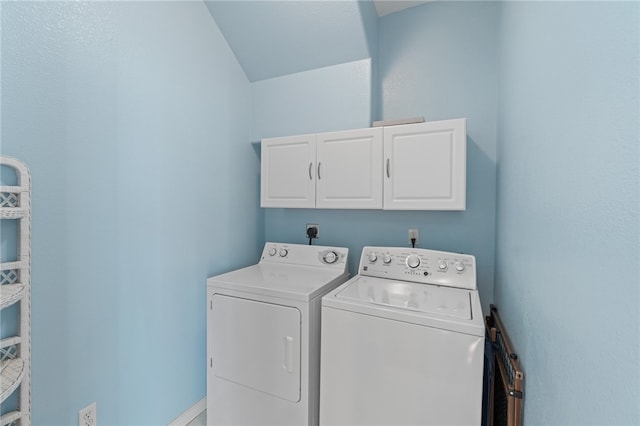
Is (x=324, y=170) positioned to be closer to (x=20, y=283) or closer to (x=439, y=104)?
(x=439, y=104)

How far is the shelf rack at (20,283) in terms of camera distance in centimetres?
101

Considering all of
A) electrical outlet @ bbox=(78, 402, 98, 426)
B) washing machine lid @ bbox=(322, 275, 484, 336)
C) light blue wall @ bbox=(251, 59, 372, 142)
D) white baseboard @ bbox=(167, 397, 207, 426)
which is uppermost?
light blue wall @ bbox=(251, 59, 372, 142)

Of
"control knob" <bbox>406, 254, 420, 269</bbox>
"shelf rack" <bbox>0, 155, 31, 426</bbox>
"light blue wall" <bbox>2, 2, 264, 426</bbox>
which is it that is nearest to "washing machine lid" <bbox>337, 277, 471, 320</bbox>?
"control knob" <bbox>406, 254, 420, 269</bbox>

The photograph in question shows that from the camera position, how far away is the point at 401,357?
122cm

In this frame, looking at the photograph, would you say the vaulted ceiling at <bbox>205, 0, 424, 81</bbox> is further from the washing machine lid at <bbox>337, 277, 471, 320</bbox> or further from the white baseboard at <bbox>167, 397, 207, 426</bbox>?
the white baseboard at <bbox>167, 397, 207, 426</bbox>

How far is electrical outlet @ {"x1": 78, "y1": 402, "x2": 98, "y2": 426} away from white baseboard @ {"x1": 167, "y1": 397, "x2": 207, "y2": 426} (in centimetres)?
51

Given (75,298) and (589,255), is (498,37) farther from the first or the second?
(75,298)

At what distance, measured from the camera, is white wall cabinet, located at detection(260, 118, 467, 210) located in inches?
65.9

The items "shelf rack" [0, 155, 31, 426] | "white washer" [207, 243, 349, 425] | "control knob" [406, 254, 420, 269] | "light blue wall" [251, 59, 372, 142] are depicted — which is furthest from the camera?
"light blue wall" [251, 59, 372, 142]

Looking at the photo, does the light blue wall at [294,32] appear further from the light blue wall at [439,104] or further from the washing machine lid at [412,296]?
the washing machine lid at [412,296]

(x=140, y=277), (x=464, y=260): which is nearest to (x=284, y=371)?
(x=140, y=277)

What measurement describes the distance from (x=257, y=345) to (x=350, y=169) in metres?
1.29

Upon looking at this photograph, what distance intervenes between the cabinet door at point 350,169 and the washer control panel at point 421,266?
0.35m

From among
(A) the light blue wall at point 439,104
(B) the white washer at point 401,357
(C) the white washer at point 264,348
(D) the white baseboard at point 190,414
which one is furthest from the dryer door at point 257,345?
(A) the light blue wall at point 439,104
